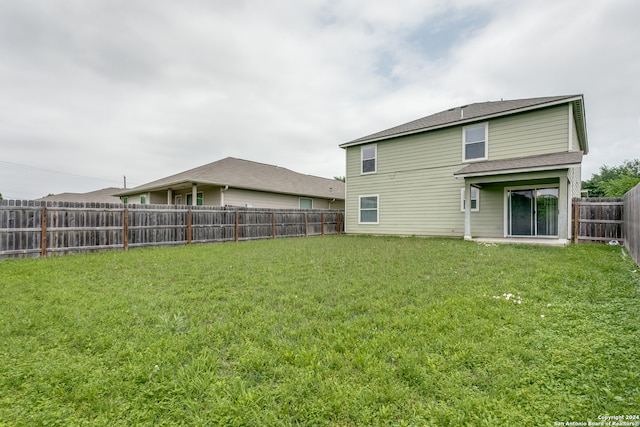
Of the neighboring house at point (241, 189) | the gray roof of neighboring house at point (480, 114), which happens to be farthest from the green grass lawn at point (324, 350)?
the neighboring house at point (241, 189)

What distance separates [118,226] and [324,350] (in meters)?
9.54

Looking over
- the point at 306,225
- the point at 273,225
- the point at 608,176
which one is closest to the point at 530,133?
the point at 306,225

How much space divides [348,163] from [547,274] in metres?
11.7

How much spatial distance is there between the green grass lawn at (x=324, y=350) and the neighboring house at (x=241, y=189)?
10.5 meters

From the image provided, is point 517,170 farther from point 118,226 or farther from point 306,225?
point 118,226

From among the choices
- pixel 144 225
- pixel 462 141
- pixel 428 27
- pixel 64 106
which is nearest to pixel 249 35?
pixel 428 27

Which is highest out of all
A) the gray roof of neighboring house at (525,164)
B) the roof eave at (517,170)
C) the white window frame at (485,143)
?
the white window frame at (485,143)

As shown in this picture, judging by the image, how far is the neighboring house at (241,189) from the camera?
15148 mm

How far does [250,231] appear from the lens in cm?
1290

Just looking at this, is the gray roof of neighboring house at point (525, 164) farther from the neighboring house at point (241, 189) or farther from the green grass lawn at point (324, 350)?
the neighboring house at point (241, 189)

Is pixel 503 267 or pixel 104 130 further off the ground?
pixel 104 130

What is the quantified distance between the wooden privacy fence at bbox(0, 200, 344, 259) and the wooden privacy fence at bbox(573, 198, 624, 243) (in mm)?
11351

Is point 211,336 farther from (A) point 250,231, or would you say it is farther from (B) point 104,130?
(B) point 104,130

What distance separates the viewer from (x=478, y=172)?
9.83 meters
